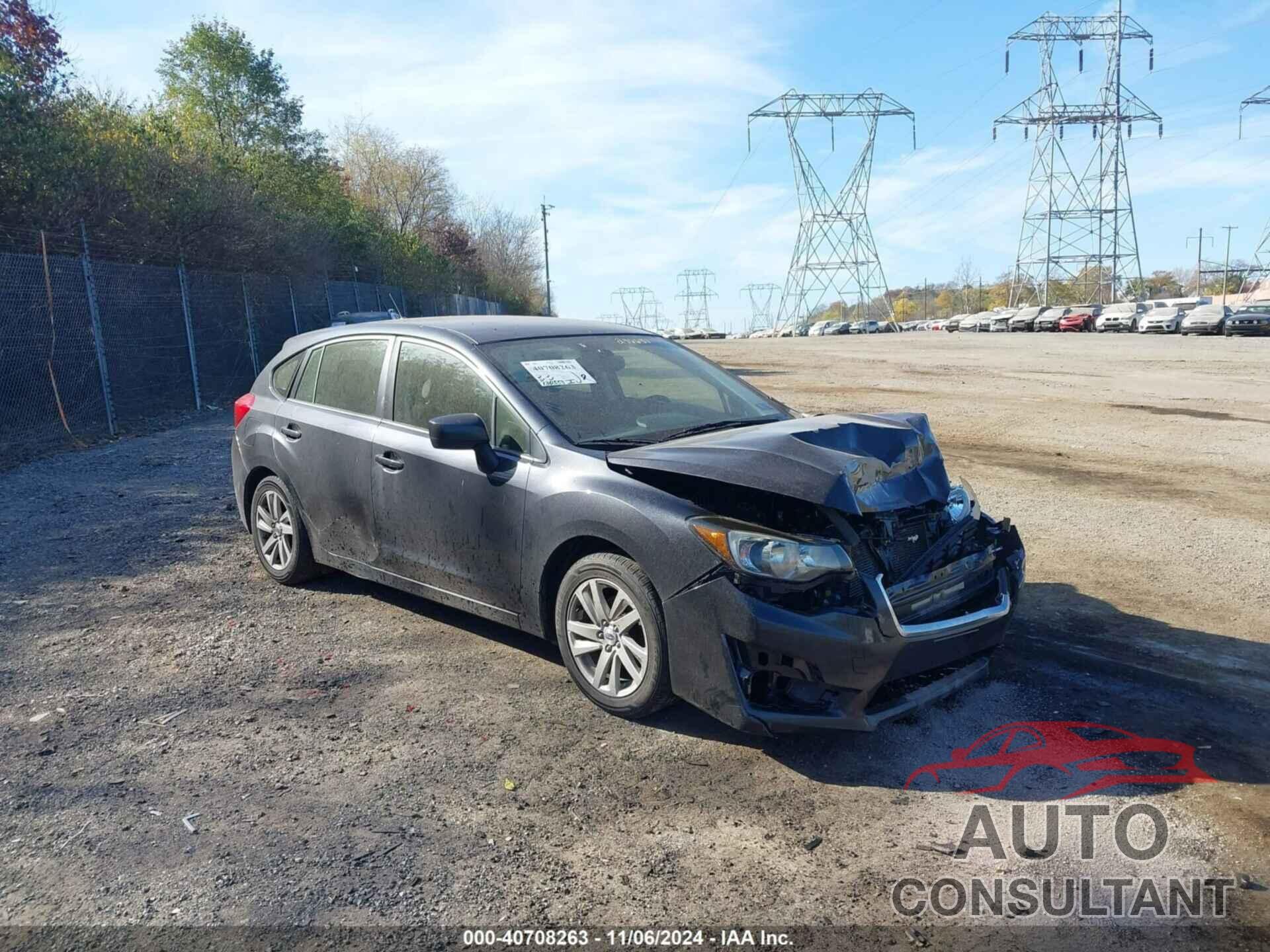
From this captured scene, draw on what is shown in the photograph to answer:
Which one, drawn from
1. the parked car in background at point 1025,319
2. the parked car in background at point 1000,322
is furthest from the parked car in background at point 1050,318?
the parked car in background at point 1000,322

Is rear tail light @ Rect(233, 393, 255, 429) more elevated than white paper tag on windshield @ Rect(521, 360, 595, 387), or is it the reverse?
white paper tag on windshield @ Rect(521, 360, 595, 387)

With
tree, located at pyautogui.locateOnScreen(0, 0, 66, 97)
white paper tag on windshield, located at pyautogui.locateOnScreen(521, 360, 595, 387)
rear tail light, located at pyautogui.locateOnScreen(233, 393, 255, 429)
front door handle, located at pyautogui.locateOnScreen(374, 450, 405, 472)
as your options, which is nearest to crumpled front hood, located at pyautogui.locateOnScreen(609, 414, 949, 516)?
white paper tag on windshield, located at pyautogui.locateOnScreen(521, 360, 595, 387)

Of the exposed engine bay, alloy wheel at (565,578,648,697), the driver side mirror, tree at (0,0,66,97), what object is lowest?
alloy wheel at (565,578,648,697)

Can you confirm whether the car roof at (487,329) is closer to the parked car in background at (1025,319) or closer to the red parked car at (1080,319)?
the red parked car at (1080,319)

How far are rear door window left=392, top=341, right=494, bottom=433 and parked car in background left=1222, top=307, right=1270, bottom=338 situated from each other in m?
43.7

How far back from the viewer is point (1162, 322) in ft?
153

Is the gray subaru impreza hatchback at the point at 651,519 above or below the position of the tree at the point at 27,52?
below

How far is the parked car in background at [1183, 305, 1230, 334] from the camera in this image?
140 ft

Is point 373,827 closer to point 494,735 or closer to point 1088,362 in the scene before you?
point 494,735

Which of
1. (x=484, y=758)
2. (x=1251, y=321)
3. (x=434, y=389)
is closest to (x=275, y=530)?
(x=434, y=389)

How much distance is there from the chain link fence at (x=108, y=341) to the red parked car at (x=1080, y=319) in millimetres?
49799

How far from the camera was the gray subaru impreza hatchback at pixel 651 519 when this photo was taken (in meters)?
3.58

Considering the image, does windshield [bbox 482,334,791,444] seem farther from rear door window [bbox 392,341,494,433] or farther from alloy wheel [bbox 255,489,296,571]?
alloy wheel [bbox 255,489,296,571]

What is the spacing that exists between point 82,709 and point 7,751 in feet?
1.37
